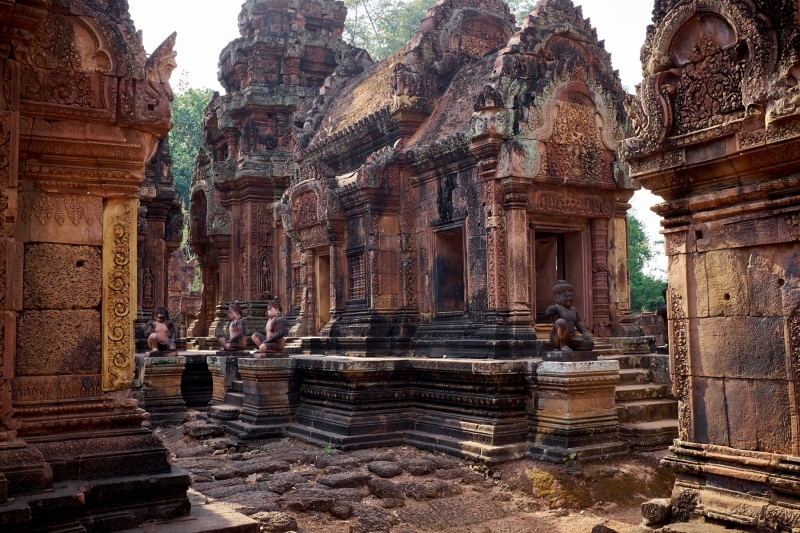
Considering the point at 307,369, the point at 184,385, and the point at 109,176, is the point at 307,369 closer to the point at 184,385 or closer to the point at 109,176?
the point at 184,385

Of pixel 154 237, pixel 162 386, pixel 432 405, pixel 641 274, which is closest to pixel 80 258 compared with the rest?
pixel 432 405

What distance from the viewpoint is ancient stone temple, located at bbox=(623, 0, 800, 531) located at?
3967mm

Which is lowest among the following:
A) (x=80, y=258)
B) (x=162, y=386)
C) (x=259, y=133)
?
(x=162, y=386)

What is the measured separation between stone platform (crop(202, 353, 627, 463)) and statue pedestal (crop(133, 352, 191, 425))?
35.3 inches

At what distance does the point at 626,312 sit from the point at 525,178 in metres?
2.61

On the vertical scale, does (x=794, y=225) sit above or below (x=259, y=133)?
below

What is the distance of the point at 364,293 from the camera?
11.3 meters

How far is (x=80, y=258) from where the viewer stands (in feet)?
15.7

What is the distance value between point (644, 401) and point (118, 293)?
21.3 ft

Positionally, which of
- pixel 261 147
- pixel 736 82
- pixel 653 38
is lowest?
pixel 736 82

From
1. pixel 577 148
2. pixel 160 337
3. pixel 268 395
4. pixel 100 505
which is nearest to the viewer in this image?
pixel 100 505

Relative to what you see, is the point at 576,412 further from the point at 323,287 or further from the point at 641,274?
the point at 641,274

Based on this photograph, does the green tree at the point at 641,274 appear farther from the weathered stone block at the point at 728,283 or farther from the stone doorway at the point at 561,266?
the weathered stone block at the point at 728,283

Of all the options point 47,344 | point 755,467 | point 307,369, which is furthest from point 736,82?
point 307,369
